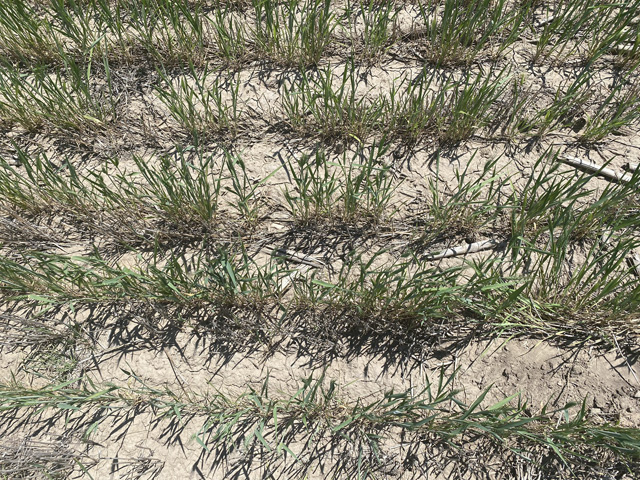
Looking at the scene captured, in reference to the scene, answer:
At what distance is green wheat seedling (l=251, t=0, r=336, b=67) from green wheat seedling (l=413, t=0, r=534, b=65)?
0.62 m

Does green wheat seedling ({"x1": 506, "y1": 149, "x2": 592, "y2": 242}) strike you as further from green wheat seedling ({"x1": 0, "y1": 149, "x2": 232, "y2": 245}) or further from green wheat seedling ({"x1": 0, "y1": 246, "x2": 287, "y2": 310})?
green wheat seedling ({"x1": 0, "y1": 149, "x2": 232, "y2": 245})

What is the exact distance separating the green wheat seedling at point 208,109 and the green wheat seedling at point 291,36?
0.31 m

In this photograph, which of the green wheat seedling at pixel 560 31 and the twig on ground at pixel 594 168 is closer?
the twig on ground at pixel 594 168

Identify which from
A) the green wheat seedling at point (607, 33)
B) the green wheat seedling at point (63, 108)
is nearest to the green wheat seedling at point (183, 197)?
the green wheat seedling at point (63, 108)

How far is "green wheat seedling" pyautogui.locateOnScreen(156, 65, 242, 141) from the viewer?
95.8 inches

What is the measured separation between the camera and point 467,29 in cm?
260

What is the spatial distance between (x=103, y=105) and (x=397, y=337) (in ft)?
7.07

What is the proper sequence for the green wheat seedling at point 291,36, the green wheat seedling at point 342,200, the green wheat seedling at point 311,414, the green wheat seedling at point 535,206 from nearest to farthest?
the green wheat seedling at point 311,414
the green wheat seedling at point 535,206
the green wheat seedling at point 342,200
the green wheat seedling at point 291,36

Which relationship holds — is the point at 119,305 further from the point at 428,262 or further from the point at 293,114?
the point at 428,262

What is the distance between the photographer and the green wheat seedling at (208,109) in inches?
95.8

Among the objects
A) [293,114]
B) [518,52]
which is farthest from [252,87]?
[518,52]

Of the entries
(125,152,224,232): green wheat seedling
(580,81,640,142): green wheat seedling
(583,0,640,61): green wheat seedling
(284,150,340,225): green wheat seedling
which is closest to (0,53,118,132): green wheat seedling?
(125,152,224,232): green wheat seedling

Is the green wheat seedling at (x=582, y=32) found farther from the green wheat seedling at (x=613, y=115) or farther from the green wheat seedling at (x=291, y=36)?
the green wheat seedling at (x=291, y=36)

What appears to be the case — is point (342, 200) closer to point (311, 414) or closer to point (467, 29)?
point (311, 414)
